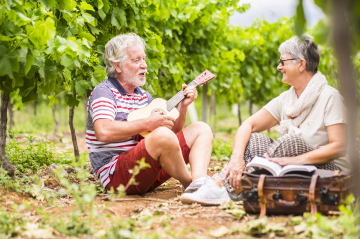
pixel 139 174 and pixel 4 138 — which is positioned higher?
pixel 4 138

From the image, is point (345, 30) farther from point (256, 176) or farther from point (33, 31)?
point (33, 31)

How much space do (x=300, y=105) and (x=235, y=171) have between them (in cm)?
68

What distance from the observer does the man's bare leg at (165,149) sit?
280 cm

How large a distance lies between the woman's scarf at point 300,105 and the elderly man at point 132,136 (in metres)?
0.66

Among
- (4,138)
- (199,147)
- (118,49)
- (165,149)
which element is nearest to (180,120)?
(199,147)

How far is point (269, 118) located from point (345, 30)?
1942 mm

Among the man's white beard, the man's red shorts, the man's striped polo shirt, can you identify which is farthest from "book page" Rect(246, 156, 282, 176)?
the man's white beard

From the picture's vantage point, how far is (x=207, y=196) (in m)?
2.76

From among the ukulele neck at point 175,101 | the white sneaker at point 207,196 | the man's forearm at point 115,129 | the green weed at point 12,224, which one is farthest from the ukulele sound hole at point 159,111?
the green weed at point 12,224

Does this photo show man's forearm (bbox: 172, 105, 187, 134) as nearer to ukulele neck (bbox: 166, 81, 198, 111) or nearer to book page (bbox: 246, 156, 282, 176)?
ukulele neck (bbox: 166, 81, 198, 111)

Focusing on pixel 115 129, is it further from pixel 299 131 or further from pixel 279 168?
pixel 299 131

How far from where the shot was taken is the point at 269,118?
3207 mm

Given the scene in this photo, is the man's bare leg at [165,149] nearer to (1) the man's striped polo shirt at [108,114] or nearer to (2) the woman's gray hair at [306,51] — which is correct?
(1) the man's striped polo shirt at [108,114]

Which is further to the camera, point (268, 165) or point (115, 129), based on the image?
point (115, 129)
